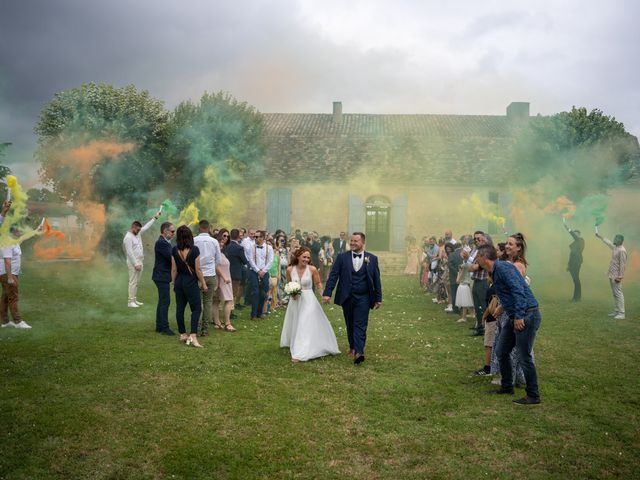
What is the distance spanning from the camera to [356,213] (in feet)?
93.7

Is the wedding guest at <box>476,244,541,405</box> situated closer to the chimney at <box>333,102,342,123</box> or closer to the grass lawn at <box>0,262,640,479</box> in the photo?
the grass lawn at <box>0,262,640,479</box>

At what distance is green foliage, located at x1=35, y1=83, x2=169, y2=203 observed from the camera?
75.1ft

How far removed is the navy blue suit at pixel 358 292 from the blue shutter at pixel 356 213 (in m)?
20.3

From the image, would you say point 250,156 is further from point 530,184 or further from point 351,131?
point 530,184

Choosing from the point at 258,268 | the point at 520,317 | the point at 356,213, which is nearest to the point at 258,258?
the point at 258,268

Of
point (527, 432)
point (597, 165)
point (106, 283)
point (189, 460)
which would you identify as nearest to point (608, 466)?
point (527, 432)

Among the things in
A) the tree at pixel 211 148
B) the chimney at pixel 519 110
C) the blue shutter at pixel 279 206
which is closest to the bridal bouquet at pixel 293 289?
the tree at pixel 211 148

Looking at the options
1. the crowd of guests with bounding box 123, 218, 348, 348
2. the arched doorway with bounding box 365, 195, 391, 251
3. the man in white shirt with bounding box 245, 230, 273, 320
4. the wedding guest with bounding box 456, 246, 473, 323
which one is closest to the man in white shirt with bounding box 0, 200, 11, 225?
the crowd of guests with bounding box 123, 218, 348, 348

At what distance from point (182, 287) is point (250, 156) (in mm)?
19548

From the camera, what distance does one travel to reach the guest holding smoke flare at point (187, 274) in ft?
29.3

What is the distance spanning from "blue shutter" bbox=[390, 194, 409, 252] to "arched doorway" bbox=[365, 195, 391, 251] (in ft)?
2.61

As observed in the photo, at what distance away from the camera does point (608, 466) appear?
4.66 m

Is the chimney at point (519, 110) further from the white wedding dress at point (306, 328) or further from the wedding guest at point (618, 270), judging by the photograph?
the white wedding dress at point (306, 328)

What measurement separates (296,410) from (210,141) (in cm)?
2242
